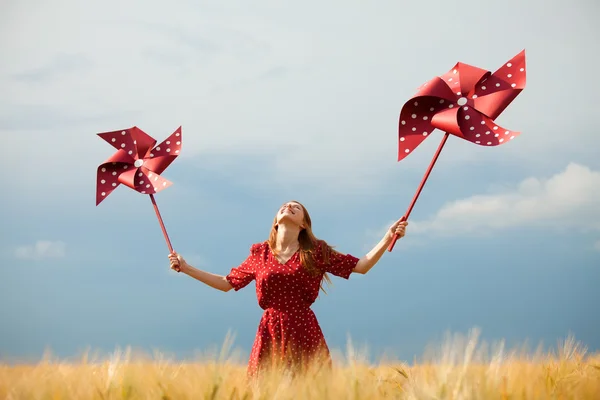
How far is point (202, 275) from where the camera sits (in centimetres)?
506

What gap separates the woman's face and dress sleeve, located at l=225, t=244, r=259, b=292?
0.30m

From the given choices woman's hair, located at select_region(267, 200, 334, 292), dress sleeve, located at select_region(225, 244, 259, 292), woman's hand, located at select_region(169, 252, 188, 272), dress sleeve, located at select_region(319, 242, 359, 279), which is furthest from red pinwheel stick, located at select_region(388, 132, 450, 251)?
woman's hand, located at select_region(169, 252, 188, 272)

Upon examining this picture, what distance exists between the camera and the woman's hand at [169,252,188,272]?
5.07 meters

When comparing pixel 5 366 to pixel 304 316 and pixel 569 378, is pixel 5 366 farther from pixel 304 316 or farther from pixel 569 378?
pixel 569 378

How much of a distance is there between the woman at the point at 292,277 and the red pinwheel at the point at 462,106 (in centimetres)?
45

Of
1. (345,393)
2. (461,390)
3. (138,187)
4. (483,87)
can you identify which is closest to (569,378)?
→ (461,390)

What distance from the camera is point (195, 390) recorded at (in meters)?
2.94

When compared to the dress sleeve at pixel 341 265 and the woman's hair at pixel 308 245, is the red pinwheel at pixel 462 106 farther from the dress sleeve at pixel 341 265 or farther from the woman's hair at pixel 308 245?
the woman's hair at pixel 308 245

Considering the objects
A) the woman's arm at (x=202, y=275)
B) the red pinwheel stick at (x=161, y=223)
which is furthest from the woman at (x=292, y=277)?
the red pinwheel stick at (x=161, y=223)

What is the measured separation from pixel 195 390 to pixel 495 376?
4.20ft

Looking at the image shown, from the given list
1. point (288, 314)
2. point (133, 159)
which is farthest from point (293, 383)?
point (133, 159)

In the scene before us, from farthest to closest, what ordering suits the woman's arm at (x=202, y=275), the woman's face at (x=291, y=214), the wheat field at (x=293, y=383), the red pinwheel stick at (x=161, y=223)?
the red pinwheel stick at (x=161, y=223) → the woman's arm at (x=202, y=275) → the woman's face at (x=291, y=214) → the wheat field at (x=293, y=383)

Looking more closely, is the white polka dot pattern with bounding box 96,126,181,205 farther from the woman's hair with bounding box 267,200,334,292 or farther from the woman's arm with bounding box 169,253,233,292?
the woman's hair with bounding box 267,200,334,292

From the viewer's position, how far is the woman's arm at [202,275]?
5.05 m
